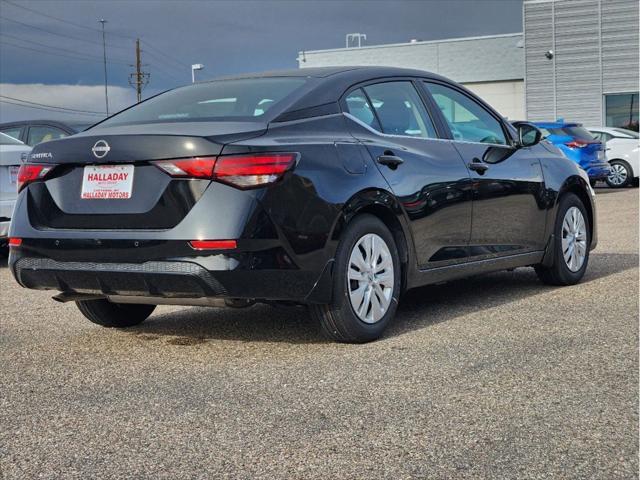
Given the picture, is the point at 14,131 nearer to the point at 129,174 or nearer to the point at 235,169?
the point at 129,174

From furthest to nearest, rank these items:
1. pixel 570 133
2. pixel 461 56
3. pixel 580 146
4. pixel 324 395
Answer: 1. pixel 461 56
2. pixel 570 133
3. pixel 580 146
4. pixel 324 395

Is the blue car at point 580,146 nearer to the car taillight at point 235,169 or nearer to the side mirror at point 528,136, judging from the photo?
the side mirror at point 528,136

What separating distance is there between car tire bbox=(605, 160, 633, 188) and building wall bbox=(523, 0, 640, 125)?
15.1 m

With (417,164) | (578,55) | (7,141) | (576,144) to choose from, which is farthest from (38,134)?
(578,55)

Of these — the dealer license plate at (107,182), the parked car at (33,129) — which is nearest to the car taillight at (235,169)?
the dealer license plate at (107,182)

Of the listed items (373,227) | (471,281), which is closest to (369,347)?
(373,227)

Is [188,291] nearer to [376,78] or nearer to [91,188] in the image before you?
[91,188]

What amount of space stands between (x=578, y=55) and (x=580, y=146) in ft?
63.1

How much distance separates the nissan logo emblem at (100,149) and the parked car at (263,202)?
0.01 metres

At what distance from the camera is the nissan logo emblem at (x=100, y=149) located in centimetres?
523

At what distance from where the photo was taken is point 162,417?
4.14m

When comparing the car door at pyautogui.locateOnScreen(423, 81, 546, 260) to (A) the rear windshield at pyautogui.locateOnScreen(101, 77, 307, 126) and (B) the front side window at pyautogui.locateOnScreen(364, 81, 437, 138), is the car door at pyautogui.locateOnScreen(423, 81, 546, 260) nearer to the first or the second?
(B) the front side window at pyautogui.locateOnScreen(364, 81, 437, 138)

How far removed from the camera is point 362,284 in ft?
18.2

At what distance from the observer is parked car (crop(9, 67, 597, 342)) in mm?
5012
